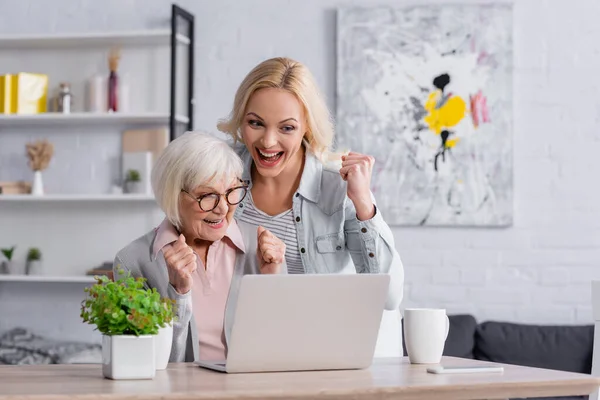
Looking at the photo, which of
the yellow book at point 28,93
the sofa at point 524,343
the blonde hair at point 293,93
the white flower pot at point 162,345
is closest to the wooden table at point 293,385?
the white flower pot at point 162,345

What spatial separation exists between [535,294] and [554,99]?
2.83 feet

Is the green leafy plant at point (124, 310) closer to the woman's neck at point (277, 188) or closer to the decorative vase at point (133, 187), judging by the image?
Answer: the woman's neck at point (277, 188)

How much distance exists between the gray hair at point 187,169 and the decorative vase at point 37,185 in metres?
2.26

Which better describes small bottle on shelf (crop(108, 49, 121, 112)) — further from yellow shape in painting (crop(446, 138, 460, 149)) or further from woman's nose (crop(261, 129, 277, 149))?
woman's nose (crop(261, 129, 277, 149))

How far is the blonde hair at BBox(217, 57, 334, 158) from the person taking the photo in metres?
2.29

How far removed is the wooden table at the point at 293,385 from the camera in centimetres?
142

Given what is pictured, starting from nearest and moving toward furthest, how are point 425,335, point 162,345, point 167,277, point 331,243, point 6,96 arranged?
point 162,345 → point 425,335 → point 167,277 → point 331,243 → point 6,96

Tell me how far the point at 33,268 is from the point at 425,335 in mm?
2746

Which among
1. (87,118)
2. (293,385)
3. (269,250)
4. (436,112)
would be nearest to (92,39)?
(87,118)

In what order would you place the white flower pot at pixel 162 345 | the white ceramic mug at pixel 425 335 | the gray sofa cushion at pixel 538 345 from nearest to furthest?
the white flower pot at pixel 162 345, the white ceramic mug at pixel 425 335, the gray sofa cushion at pixel 538 345

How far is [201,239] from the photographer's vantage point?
2.11m

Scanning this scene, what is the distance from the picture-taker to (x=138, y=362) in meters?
1.59

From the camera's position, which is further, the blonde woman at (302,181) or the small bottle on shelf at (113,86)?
the small bottle on shelf at (113,86)

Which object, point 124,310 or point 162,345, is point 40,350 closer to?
point 162,345
